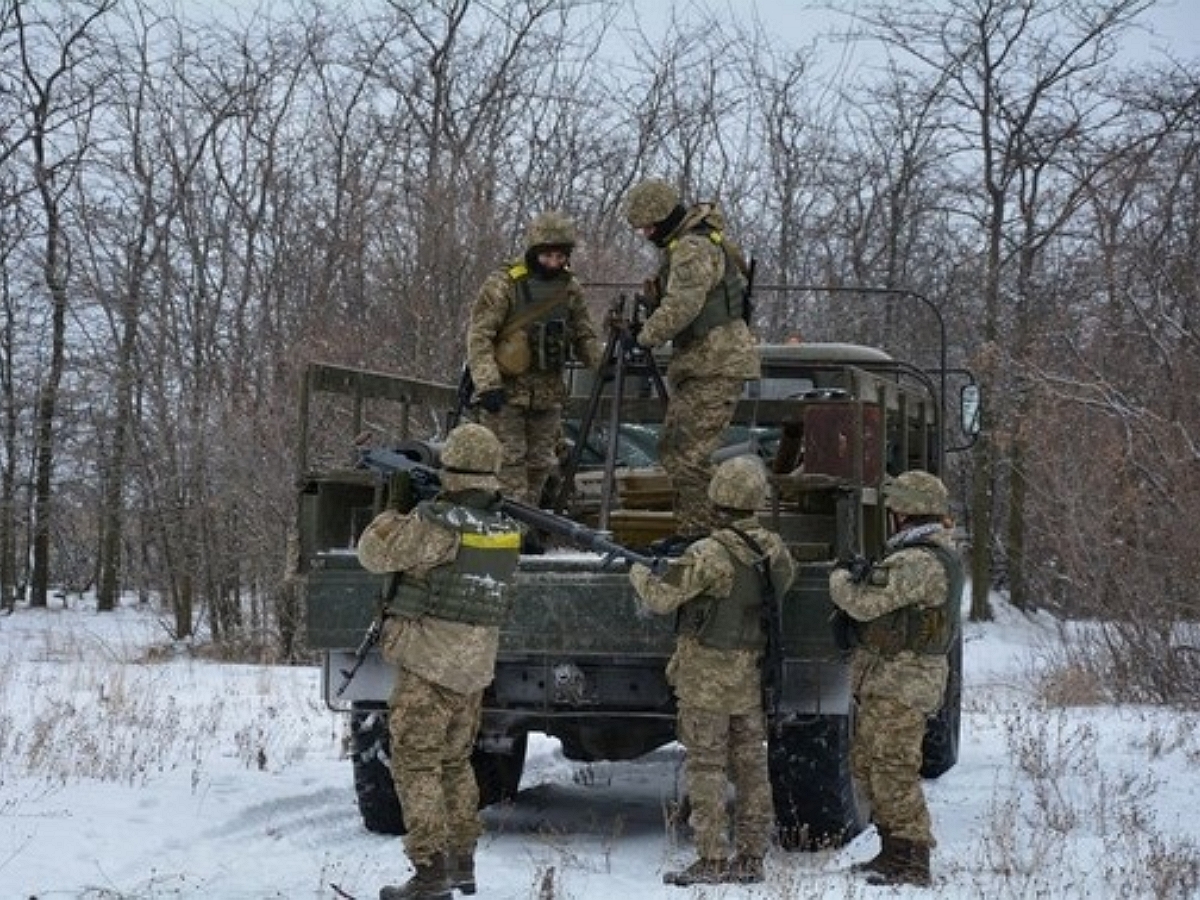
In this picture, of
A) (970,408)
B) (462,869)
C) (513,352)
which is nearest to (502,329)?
(513,352)

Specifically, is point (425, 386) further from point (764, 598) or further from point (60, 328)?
point (60, 328)

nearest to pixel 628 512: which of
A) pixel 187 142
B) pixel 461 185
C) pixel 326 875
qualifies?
pixel 326 875

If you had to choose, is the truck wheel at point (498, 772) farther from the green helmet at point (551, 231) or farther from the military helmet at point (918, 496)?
the military helmet at point (918, 496)

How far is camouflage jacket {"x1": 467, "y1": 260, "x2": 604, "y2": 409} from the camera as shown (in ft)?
26.1

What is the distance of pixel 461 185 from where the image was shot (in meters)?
22.1

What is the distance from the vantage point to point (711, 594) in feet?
22.1

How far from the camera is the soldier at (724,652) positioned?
669 centimetres

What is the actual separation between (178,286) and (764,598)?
21432 millimetres

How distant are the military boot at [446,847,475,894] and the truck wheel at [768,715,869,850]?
55.9 inches

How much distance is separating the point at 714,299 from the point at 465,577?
2017mm

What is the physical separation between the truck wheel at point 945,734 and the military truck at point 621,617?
161 cm

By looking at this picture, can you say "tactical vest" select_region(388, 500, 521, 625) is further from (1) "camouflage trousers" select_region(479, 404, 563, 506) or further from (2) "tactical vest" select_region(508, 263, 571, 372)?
(2) "tactical vest" select_region(508, 263, 571, 372)

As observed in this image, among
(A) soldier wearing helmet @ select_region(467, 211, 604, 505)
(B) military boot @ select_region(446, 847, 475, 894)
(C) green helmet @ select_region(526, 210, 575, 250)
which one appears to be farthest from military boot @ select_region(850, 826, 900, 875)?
(C) green helmet @ select_region(526, 210, 575, 250)

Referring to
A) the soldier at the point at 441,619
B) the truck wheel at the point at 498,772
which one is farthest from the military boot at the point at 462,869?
the truck wheel at the point at 498,772
